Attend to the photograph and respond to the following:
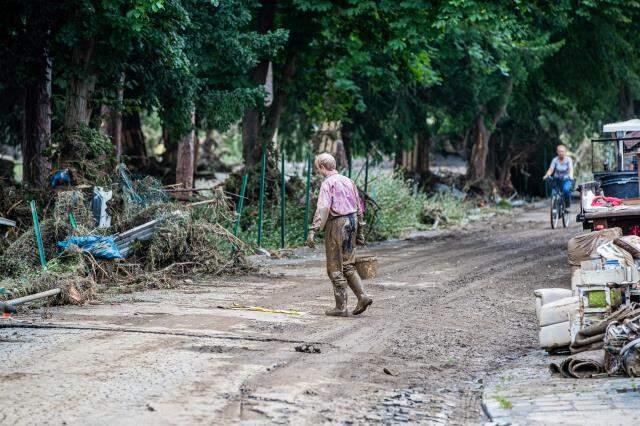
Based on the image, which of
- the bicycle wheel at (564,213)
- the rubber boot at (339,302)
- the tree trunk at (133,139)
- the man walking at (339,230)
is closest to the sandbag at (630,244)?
the man walking at (339,230)

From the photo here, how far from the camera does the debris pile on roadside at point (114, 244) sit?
47.6ft

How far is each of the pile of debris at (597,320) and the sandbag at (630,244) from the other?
0.38m

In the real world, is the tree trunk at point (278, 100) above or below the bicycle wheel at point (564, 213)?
above

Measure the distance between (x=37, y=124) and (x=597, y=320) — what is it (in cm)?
1357

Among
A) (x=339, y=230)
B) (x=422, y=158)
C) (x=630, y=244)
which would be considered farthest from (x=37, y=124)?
(x=422, y=158)

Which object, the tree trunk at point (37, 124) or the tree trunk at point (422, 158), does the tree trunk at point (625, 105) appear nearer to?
the tree trunk at point (422, 158)

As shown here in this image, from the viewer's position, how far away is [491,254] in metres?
20.6

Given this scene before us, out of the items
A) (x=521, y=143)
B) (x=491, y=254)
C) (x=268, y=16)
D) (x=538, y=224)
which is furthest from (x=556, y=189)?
(x=521, y=143)

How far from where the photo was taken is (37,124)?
20375mm

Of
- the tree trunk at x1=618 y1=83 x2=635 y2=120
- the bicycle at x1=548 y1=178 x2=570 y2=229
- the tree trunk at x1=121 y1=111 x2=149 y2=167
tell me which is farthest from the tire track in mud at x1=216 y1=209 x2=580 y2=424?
the tree trunk at x1=618 y1=83 x2=635 y2=120

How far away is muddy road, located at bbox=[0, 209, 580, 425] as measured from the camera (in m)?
7.71

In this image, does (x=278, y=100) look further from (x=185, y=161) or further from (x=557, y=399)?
(x=557, y=399)

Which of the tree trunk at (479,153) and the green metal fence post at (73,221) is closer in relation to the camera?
the green metal fence post at (73,221)

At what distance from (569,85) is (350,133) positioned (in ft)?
24.6
